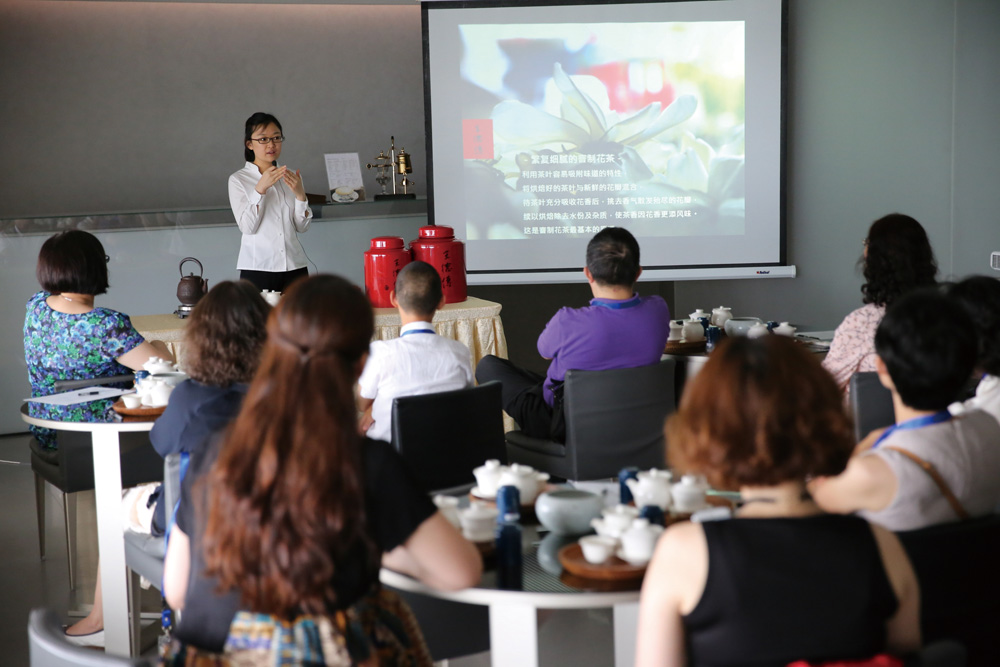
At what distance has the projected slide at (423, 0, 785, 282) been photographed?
Answer: 5.32 m

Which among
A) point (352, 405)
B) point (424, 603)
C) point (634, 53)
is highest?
point (634, 53)

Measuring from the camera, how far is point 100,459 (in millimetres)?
2770

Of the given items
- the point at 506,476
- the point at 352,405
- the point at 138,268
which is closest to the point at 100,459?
the point at 506,476

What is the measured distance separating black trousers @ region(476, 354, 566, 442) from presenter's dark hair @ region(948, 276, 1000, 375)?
1424mm

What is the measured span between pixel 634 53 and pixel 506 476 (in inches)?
155

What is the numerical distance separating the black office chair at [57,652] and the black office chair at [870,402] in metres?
2.02

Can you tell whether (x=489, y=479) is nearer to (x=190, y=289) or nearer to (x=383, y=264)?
(x=383, y=264)

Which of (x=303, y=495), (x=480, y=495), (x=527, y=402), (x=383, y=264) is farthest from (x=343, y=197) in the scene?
(x=303, y=495)

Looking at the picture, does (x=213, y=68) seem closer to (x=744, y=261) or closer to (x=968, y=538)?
(x=744, y=261)

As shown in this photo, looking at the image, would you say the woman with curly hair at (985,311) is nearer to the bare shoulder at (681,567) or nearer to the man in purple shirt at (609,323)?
the man in purple shirt at (609,323)

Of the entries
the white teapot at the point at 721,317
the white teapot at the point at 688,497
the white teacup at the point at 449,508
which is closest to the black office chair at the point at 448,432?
the white teacup at the point at 449,508

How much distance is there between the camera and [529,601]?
5.01ft

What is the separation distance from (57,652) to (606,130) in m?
4.69

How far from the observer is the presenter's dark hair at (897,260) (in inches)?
118
